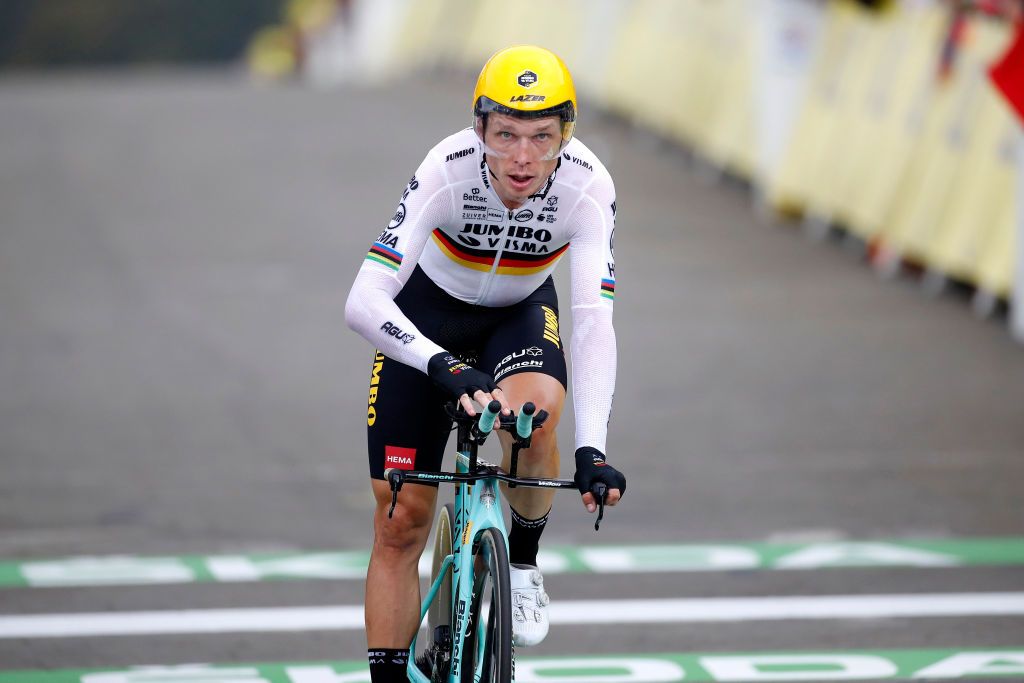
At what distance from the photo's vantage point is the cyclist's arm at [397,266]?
4.73 meters

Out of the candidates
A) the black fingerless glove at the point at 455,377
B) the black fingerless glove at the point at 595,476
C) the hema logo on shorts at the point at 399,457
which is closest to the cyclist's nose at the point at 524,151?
the black fingerless glove at the point at 455,377

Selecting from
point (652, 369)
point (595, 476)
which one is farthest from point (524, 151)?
point (652, 369)

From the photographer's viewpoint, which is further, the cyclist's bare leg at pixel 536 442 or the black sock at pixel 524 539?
the black sock at pixel 524 539

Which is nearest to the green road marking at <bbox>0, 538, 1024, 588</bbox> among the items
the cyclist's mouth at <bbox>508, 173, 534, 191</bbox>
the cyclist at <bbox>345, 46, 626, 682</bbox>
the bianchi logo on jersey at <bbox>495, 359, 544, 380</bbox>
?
the cyclist at <bbox>345, 46, 626, 682</bbox>

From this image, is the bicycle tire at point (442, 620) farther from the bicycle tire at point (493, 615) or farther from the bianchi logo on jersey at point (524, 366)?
the bianchi logo on jersey at point (524, 366)

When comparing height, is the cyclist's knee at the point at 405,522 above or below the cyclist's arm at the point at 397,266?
below

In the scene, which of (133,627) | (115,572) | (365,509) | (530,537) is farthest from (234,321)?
(530,537)

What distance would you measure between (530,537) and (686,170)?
14.7 meters

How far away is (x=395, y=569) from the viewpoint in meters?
5.08

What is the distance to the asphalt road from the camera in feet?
23.1

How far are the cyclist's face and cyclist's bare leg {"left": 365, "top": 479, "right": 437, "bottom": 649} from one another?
98 centimetres

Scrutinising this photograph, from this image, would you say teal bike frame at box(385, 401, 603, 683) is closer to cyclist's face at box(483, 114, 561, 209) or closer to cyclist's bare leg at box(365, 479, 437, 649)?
cyclist's bare leg at box(365, 479, 437, 649)

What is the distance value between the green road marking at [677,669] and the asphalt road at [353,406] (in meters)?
0.13

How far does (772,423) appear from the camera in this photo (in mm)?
9875
